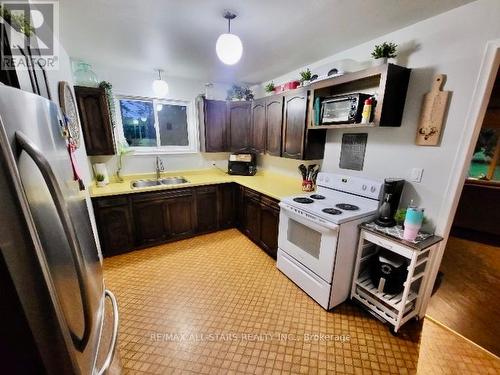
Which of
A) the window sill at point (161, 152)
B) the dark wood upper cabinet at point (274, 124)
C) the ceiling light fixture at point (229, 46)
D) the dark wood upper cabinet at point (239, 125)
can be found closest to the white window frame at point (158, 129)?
the window sill at point (161, 152)

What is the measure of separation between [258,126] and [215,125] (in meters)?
0.75

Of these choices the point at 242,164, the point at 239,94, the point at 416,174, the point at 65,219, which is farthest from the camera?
the point at 242,164

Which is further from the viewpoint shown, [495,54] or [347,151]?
[347,151]

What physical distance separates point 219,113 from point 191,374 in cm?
323

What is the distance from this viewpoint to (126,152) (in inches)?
123

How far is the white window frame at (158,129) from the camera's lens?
3154 mm

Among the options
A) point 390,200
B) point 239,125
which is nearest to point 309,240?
point 390,200

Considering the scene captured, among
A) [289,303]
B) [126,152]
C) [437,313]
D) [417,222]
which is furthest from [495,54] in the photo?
[126,152]

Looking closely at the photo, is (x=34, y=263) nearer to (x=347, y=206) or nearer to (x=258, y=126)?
(x=347, y=206)

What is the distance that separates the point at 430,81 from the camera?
1.70 meters

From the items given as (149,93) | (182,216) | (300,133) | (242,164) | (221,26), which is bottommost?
(182,216)

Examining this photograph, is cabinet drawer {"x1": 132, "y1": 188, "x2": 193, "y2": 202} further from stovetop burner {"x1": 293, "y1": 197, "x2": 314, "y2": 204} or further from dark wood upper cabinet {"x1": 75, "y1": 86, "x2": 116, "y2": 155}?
stovetop burner {"x1": 293, "y1": 197, "x2": 314, "y2": 204}

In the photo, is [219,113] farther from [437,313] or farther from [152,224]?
[437,313]

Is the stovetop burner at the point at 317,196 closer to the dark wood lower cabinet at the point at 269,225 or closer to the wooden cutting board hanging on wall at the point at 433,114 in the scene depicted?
the dark wood lower cabinet at the point at 269,225
